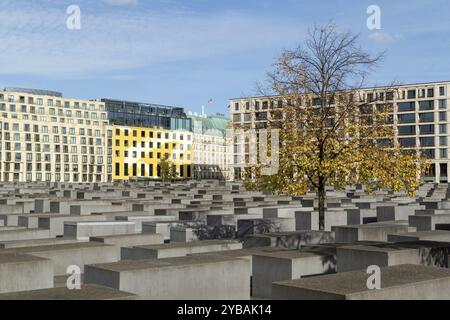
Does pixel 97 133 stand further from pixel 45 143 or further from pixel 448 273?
pixel 448 273

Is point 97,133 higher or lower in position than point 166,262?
higher

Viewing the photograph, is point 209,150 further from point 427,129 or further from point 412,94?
point 427,129

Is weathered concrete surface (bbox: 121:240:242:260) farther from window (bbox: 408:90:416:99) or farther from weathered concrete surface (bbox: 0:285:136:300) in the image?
window (bbox: 408:90:416:99)

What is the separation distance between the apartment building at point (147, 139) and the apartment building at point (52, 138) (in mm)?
3674

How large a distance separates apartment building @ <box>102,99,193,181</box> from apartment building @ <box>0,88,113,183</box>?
12.1 feet

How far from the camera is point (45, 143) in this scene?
12750 centimetres

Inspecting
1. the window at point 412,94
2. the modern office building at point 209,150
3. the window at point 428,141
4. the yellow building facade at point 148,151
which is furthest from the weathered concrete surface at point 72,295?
the modern office building at point 209,150

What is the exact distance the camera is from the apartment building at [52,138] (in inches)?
4828

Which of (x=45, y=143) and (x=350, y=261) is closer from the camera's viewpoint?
(x=350, y=261)

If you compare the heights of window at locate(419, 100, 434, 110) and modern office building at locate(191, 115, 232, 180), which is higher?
window at locate(419, 100, 434, 110)

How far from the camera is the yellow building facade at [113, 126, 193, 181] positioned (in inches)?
5536

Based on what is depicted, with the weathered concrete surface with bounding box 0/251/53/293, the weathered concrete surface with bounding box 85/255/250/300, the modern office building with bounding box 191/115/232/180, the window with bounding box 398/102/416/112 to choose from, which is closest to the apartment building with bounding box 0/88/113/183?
the modern office building with bounding box 191/115/232/180
